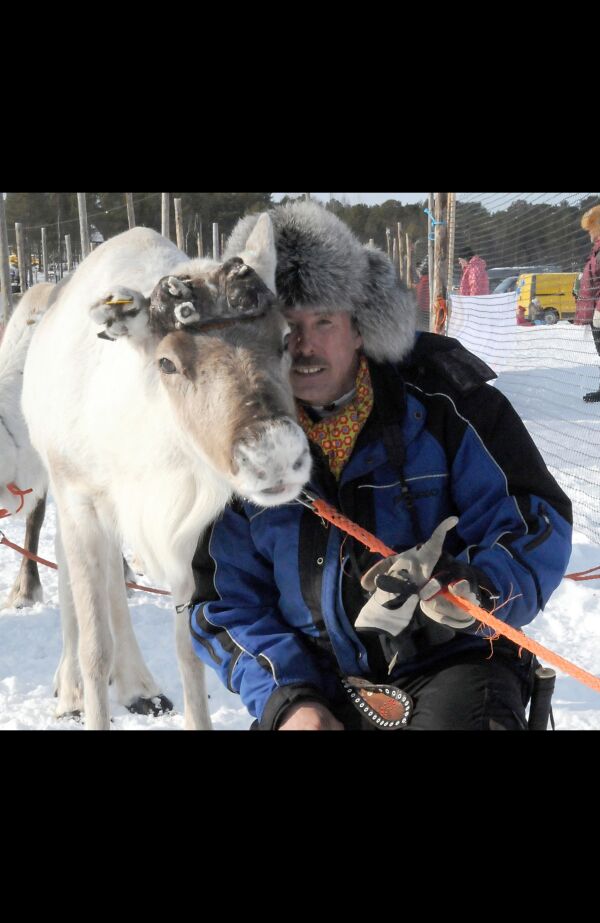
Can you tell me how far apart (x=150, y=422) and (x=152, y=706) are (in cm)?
215

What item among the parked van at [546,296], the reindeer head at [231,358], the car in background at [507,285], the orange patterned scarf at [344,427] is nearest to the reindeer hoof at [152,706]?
the reindeer head at [231,358]

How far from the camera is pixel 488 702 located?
2.41 m

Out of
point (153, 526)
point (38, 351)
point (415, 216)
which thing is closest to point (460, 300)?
point (415, 216)

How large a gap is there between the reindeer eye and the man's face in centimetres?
41

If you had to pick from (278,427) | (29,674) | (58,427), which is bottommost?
(29,674)

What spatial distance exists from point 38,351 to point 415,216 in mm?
22362

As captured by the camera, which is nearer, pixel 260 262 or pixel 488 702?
pixel 488 702

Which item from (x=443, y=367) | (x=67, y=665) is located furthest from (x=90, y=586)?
(x=443, y=367)

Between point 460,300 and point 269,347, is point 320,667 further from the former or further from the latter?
point 460,300

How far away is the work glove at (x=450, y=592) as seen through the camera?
7.45ft

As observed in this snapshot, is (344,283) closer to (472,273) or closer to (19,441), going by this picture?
(19,441)

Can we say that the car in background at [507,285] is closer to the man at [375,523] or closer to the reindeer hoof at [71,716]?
the reindeer hoof at [71,716]

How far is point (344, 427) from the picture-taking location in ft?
8.71

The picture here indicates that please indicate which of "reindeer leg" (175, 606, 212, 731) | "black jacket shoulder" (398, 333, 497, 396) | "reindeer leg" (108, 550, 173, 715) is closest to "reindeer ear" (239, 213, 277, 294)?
"black jacket shoulder" (398, 333, 497, 396)
